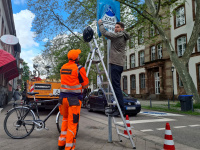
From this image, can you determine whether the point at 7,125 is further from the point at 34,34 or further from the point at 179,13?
the point at 179,13

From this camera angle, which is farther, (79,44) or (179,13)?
(179,13)

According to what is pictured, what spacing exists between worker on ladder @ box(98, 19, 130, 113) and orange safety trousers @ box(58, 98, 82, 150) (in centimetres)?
92

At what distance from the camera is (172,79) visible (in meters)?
24.9

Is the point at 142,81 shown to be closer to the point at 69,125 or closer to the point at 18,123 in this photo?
the point at 18,123

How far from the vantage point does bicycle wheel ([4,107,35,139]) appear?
4895 mm

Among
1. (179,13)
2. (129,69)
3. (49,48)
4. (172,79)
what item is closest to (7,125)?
(49,48)

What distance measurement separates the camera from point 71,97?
12.1 ft

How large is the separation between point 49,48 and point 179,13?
17.0 metres

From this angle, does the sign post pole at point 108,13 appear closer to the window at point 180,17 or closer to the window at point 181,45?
the window at point 181,45

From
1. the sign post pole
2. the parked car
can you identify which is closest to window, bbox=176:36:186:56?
the parked car

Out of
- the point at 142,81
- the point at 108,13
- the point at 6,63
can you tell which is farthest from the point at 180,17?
the point at 108,13

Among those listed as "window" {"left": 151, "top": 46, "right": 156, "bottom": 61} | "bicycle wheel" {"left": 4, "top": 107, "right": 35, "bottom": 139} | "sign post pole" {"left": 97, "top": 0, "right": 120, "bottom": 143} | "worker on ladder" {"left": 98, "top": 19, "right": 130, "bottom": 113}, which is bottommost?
"bicycle wheel" {"left": 4, "top": 107, "right": 35, "bottom": 139}

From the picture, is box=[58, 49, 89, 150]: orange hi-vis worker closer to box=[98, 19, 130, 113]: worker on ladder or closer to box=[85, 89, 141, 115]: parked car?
box=[98, 19, 130, 113]: worker on ladder

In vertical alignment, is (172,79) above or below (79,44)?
below
